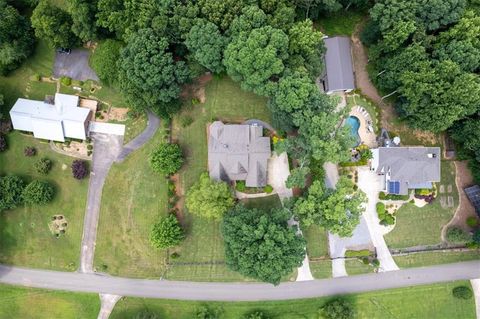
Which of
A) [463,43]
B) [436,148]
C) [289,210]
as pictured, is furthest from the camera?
[436,148]

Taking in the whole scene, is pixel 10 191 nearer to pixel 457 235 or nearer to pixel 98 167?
pixel 98 167

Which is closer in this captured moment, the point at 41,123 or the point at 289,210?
the point at 289,210

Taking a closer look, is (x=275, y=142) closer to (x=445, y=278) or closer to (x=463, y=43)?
(x=463, y=43)

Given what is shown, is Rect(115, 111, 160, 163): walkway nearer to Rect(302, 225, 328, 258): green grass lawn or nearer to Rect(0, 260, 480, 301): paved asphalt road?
Result: Rect(0, 260, 480, 301): paved asphalt road

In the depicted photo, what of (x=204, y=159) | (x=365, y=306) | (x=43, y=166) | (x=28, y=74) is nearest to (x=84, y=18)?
(x=28, y=74)

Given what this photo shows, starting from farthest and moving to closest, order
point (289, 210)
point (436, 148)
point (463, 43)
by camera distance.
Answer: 1. point (436, 148)
2. point (289, 210)
3. point (463, 43)

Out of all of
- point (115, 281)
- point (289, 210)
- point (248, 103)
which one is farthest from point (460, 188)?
point (115, 281)

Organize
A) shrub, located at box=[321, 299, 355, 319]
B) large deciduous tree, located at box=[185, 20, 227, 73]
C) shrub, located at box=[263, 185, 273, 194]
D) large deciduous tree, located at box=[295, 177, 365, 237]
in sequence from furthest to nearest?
shrub, located at box=[263, 185, 273, 194]
shrub, located at box=[321, 299, 355, 319]
large deciduous tree, located at box=[185, 20, 227, 73]
large deciduous tree, located at box=[295, 177, 365, 237]

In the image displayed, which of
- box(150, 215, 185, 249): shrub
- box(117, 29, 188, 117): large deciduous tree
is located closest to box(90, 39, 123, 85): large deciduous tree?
box(117, 29, 188, 117): large deciduous tree
